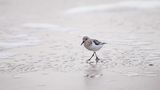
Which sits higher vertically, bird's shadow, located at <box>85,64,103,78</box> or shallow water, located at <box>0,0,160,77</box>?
shallow water, located at <box>0,0,160,77</box>

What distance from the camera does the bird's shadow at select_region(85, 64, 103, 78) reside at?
720cm

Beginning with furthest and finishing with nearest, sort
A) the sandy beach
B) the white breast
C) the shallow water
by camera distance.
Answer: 1. the white breast
2. the shallow water
3. the sandy beach

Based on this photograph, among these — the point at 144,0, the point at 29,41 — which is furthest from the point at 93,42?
the point at 144,0

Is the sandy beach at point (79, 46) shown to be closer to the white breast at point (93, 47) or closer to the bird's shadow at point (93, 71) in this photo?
the bird's shadow at point (93, 71)

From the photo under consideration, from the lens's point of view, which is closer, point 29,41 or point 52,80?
point 52,80

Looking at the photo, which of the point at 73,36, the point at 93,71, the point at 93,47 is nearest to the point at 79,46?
the point at 93,47

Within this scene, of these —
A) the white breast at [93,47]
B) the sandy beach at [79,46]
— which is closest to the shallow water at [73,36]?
the sandy beach at [79,46]

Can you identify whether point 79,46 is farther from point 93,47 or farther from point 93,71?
point 93,71

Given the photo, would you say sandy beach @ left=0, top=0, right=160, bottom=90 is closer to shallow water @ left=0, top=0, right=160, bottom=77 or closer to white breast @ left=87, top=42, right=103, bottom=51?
shallow water @ left=0, top=0, right=160, bottom=77

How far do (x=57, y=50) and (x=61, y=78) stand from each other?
2.36 meters

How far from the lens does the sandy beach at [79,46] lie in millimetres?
6832

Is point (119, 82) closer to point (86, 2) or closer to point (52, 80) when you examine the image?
point (52, 80)

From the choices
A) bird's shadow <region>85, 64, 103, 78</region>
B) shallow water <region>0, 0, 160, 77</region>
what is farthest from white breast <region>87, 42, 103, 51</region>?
bird's shadow <region>85, 64, 103, 78</region>

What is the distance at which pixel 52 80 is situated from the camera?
22.6 feet
